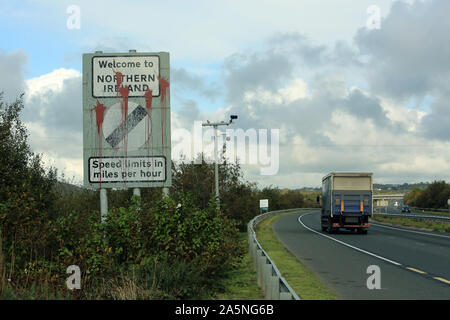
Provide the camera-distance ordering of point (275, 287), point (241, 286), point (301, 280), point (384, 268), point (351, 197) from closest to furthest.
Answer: point (275, 287) < point (241, 286) < point (301, 280) < point (384, 268) < point (351, 197)

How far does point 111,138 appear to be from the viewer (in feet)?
39.6

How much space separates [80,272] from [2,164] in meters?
13.1

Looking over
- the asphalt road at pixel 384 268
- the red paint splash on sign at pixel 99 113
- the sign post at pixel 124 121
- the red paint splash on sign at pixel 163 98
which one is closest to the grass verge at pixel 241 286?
the asphalt road at pixel 384 268

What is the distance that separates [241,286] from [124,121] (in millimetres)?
4424

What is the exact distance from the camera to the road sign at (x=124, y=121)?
12070 millimetres

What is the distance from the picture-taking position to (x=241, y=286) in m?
11.0

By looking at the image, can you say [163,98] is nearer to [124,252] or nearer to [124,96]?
[124,96]

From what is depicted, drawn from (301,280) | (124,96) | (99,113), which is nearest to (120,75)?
(124,96)

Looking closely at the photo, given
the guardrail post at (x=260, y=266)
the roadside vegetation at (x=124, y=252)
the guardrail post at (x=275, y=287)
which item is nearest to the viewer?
the guardrail post at (x=275, y=287)

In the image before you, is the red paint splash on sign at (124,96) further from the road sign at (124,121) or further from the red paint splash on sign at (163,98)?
the red paint splash on sign at (163,98)

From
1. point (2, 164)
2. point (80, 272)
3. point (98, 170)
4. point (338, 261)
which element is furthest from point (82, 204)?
point (80, 272)

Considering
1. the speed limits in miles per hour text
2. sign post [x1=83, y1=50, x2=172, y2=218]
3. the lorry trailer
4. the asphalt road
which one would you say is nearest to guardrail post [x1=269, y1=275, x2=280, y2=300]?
the asphalt road

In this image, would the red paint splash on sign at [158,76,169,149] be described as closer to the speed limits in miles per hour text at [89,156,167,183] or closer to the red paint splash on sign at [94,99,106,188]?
the speed limits in miles per hour text at [89,156,167,183]
